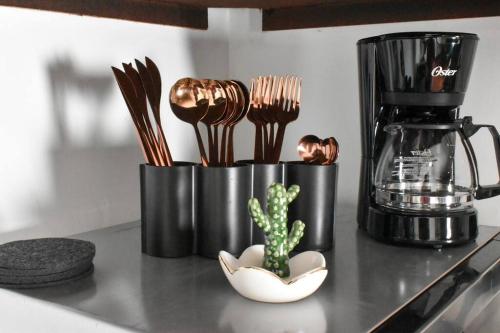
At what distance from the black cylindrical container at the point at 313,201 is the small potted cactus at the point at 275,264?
0.13 meters

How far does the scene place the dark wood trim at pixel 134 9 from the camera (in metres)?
0.95

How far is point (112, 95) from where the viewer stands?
1.06 meters

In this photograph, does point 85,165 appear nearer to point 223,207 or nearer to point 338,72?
point 223,207

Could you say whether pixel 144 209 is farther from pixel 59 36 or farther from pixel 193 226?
pixel 59 36

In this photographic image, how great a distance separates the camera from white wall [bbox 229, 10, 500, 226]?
3.54 ft

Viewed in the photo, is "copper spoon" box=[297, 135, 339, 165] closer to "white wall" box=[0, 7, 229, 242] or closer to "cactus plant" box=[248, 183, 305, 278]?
"cactus plant" box=[248, 183, 305, 278]

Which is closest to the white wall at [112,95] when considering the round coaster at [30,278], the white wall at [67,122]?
the white wall at [67,122]

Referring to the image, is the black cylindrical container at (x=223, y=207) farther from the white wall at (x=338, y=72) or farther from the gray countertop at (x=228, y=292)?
the white wall at (x=338, y=72)

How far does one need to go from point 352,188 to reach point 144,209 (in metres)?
0.56

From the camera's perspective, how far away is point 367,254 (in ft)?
2.75

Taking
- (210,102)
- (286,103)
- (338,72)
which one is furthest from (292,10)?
(210,102)

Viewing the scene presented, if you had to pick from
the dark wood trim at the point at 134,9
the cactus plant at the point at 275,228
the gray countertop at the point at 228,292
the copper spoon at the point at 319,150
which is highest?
the dark wood trim at the point at 134,9

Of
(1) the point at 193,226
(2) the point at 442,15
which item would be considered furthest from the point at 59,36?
(2) the point at 442,15

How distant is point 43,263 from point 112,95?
0.47 metres
